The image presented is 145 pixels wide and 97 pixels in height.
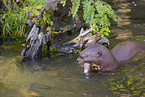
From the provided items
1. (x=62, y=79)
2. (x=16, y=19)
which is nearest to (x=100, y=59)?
(x=62, y=79)

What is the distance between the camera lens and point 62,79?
4.04 metres

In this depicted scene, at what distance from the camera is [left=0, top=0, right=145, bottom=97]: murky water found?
3469mm

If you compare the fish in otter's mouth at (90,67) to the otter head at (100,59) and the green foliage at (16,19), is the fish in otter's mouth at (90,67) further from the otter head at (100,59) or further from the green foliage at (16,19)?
the green foliage at (16,19)

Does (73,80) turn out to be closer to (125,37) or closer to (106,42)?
(106,42)

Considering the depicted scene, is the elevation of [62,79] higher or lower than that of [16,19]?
lower

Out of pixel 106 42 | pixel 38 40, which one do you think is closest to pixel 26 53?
pixel 38 40

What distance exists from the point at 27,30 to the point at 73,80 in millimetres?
4078

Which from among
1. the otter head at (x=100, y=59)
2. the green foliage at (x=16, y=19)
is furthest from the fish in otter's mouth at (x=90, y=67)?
the green foliage at (x=16, y=19)

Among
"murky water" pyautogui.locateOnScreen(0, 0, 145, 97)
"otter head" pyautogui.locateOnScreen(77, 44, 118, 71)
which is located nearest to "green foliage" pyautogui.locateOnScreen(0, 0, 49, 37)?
"murky water" pyautogui.locateOnScreen(0, 0, 145, 97)

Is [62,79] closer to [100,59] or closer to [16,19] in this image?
[100,59]

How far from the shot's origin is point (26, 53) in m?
5.41

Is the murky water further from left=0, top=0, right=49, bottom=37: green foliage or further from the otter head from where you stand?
left=0, top=0, right=49, bottom=37: green foliage

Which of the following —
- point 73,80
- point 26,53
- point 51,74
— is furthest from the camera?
point 26,53

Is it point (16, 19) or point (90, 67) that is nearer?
point (90, 67)
